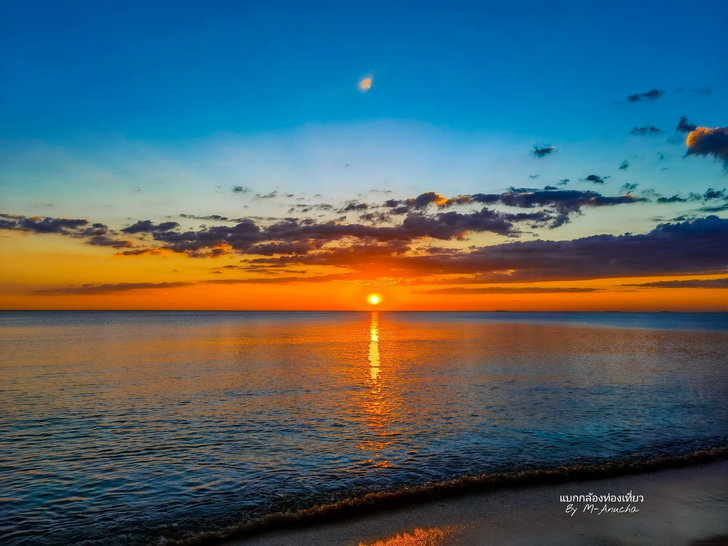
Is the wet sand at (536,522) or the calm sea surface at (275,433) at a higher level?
the wet sand at (536,522)

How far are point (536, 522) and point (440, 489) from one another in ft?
13.3

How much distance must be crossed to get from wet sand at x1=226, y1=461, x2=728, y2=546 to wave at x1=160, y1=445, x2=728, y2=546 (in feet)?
1.69

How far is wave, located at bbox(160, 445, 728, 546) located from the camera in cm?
1514

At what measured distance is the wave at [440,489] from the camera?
15141mm

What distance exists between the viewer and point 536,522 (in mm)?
15094

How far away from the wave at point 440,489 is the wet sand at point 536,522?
0.52 m

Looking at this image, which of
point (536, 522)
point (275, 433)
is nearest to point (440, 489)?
point (536, 522)

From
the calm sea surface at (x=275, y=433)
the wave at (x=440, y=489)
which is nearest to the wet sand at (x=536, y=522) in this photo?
the wave at (x=440, y=489)

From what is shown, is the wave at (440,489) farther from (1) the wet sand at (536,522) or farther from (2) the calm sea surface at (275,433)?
(2) the calm sea surface at (275,433)

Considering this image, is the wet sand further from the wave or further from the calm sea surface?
the calm sea surface

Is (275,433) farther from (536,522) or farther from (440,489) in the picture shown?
(536,522)

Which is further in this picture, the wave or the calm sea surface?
the calm sea surface

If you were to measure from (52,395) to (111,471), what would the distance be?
2237 centimetres

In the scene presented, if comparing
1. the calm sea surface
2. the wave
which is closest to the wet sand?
the wave
